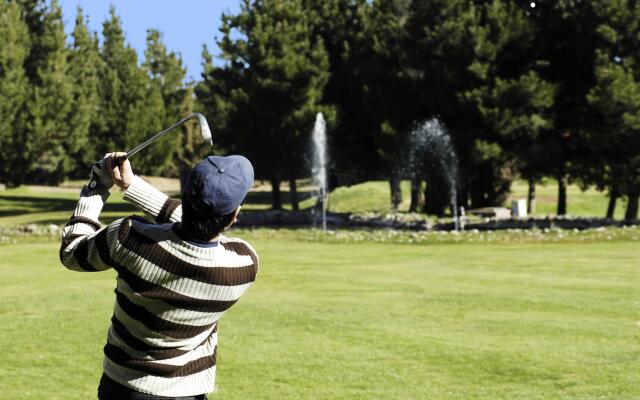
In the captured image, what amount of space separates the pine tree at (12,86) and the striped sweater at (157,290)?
54.7 metres

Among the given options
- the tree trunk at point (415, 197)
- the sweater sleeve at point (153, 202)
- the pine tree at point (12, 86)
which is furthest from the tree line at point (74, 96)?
the sweater sleeve at point (153, 202)

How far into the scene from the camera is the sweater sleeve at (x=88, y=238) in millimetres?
4105

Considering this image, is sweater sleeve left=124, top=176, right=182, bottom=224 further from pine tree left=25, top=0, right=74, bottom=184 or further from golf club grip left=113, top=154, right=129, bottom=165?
pine tree left=25, top=0, right=74, bottom=184

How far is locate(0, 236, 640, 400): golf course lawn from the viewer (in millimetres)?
9367

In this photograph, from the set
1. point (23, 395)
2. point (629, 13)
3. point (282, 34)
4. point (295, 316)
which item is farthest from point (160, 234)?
point (282, 34)

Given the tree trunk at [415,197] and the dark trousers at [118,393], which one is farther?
the tree trunk at [415,197]

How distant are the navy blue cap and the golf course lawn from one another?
514cm

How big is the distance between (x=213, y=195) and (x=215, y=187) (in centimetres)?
3

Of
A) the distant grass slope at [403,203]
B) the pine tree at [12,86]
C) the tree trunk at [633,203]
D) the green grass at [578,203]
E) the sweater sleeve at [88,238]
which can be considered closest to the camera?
the sweater sleeve at [88,238]

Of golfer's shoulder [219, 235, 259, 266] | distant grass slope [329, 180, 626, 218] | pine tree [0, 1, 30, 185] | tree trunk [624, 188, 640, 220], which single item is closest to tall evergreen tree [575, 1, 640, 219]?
tree trunk [624, 188, 640, 220]

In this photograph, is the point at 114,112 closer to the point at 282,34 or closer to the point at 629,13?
the point at 282,34

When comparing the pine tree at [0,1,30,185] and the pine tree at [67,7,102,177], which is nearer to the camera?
the pine tree at [0,1,30,185]

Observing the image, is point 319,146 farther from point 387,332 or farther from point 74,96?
point 387,332

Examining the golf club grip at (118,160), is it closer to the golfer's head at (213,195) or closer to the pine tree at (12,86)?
the golfer's head at (213,195)
